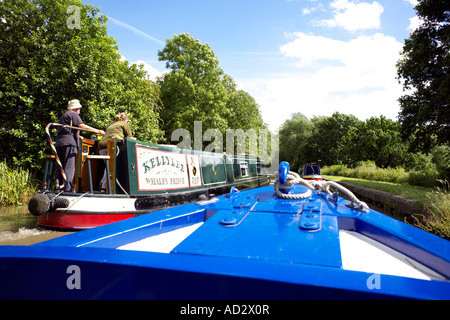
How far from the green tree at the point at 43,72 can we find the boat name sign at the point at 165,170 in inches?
211

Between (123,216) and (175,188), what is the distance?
160 cm

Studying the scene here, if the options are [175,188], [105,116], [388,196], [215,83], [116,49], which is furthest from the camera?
[215,83]

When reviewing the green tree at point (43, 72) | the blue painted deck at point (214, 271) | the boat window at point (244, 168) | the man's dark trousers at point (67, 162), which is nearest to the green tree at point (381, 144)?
the boat window at point (244, 168)

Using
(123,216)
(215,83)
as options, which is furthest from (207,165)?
(215,83)

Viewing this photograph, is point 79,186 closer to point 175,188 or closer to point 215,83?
point 175,188

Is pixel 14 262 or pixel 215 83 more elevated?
pixel 215 83

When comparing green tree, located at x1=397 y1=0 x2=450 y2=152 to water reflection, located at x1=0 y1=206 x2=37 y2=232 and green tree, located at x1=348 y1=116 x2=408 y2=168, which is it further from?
water reflection, located at x1=0 y1=206 x2=37 y2=232

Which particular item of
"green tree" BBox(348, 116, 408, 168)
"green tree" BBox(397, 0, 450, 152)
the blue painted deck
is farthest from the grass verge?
"green tree" BBox(348, 116, 408, 168)

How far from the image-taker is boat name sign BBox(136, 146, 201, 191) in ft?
19.3

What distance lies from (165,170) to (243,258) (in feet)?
17.9

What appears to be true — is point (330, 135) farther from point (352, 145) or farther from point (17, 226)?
point (17, 226)

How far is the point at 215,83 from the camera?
20.4 meters

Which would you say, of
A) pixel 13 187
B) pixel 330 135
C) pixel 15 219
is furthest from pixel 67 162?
pixel 330 135

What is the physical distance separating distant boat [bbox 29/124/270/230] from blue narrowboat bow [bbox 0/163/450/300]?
3400mm
